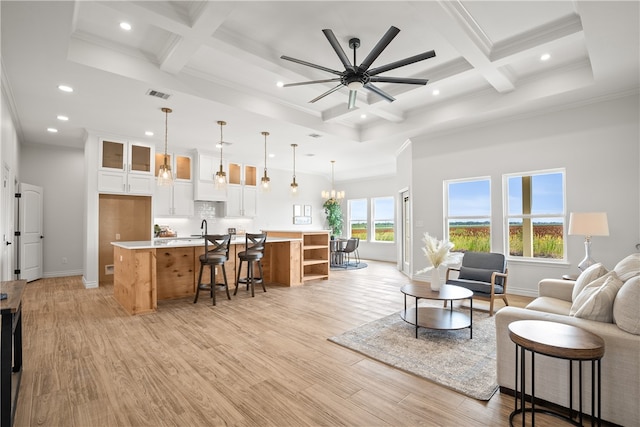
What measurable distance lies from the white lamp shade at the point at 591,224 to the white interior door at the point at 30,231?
28.7 feet

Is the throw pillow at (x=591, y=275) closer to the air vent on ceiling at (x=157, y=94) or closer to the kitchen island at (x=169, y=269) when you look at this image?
the kitchen island at (x=169, y=269)

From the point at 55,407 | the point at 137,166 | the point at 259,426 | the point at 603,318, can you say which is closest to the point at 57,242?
the point at 137,166

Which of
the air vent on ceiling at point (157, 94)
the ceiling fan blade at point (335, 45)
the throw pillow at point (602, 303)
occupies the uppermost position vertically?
the air vent on ceiling at point (157, 94)

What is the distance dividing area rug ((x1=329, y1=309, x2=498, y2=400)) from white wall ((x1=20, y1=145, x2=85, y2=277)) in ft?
22.1

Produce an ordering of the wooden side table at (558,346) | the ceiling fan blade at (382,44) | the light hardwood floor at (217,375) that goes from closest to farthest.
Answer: the wooden side table at (558,346) → the light hardwood floor at (217,375) → the ceiling fan blade at (382,44)

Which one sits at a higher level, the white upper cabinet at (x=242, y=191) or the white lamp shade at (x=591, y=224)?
the white upper cabinet at (x=242, y=191)

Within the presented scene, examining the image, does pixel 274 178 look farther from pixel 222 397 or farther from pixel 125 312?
pixel 222 397

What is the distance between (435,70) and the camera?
450cm

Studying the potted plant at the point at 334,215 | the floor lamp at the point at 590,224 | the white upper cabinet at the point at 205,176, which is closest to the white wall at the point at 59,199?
the white upper cabinet at the point at 205,176

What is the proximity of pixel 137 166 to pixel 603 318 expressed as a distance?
7.23 meters

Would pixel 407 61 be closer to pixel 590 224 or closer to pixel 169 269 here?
pixel 590 224

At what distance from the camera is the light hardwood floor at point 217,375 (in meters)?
2.02

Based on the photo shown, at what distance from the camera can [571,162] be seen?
15.7 ft

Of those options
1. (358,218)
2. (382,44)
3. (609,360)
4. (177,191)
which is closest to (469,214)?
(382,44)
